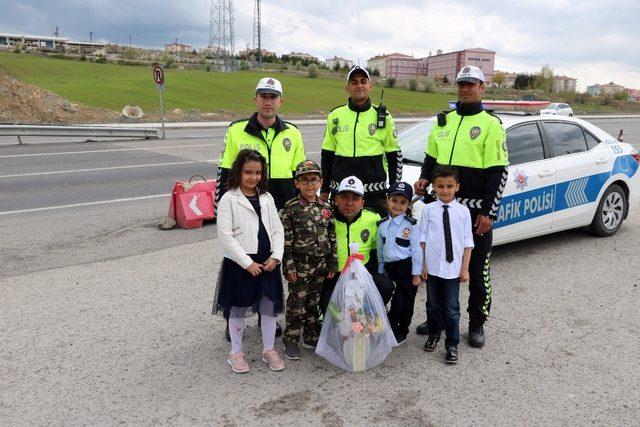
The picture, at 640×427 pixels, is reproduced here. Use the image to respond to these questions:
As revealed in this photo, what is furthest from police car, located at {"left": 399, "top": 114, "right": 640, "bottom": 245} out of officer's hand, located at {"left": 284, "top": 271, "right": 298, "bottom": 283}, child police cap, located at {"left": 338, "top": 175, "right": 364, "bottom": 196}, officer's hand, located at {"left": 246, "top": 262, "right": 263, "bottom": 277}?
officer's hand, located at {"left": 246, "top": 262, "right": 263, "bottom": 277}

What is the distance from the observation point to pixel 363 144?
3.91 meters

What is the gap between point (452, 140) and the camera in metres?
3.77

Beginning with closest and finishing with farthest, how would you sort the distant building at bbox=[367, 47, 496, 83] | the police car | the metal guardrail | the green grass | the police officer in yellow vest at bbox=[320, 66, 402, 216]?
the police officer in yellow vest at bbox=[320, 66, 402, 216] → the police car → the metal guardrail → the green grass → the distant building at bbox=[367, 47, 496, 83]

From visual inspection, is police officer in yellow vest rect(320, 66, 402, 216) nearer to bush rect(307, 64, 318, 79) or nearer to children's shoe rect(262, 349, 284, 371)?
children's shoe rect(262, 349, 284, 371)

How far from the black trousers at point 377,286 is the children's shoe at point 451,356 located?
54 cm

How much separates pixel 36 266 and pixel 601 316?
5.35m

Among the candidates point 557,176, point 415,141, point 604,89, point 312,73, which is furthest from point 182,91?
point 604,89

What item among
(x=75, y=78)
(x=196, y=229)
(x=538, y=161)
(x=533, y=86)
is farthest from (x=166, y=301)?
(x=533, y=86)

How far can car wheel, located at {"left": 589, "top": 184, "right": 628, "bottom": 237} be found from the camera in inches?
246

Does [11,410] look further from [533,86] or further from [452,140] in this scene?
[533,86]

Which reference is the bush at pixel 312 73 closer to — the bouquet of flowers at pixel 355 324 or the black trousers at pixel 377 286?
the black trousers at pixel 377 286

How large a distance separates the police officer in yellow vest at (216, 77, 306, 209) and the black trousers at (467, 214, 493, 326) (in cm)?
139

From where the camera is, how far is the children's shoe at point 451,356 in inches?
138

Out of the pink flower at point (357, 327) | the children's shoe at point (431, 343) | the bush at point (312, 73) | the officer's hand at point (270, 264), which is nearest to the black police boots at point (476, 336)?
the children's shoe at point (431, 343)
